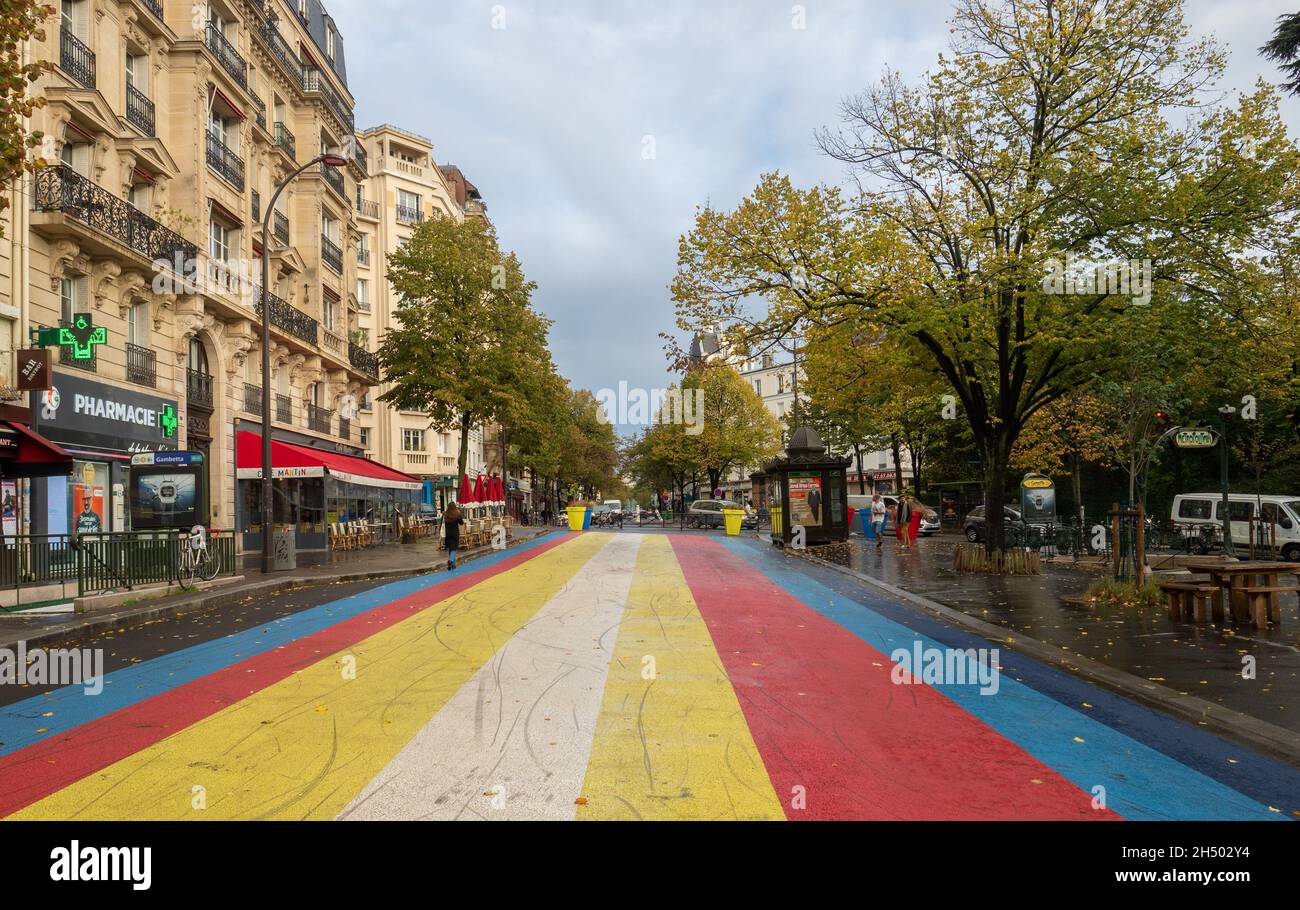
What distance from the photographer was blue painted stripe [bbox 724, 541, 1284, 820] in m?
4.33

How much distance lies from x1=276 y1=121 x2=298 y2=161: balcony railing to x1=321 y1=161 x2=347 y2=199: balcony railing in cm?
157

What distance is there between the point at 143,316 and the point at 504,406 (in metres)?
12.8

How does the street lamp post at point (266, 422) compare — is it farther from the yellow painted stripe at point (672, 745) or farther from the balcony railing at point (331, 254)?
the balcony railing at point (331, 254)

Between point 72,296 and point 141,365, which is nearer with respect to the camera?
point 72,296

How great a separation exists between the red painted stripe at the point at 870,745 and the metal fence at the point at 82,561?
10264 millimetres

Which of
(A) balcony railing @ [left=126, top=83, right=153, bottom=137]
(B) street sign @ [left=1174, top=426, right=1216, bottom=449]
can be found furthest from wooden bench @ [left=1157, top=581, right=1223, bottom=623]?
(A) balcony railing @ [left=126, top=83, right=153, bottom=137]

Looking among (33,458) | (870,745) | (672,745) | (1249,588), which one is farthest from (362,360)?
(870,745)

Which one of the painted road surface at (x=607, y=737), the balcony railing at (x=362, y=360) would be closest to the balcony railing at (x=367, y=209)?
the balcony railing at (x=362, y=360)

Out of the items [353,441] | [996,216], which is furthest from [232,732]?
[353,441]

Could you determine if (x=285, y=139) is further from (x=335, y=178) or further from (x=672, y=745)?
(x=672, y=745)

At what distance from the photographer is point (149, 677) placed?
779 cm

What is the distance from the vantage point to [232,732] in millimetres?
5695

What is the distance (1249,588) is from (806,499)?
18.0 metres
